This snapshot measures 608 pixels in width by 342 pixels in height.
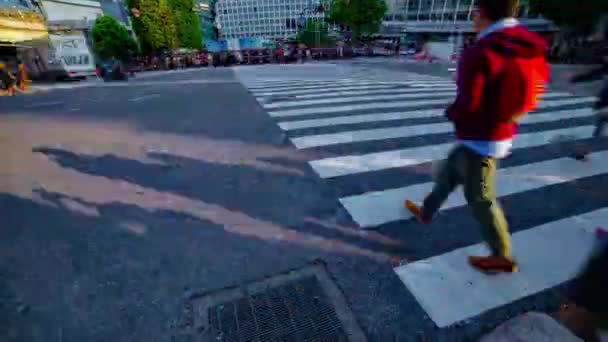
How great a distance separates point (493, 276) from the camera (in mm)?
2240

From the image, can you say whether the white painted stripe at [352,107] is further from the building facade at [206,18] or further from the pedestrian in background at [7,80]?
the building facade at [206,18]

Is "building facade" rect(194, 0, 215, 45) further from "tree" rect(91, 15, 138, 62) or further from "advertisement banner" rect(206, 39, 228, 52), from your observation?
"tree" rect(91, 15, 138, 62)

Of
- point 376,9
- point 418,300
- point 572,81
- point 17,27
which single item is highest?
point 376,9

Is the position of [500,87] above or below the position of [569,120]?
above

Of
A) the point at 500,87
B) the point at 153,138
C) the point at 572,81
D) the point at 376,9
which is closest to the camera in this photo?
the point at 500,87

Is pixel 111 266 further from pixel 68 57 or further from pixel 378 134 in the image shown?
pixel 68 57

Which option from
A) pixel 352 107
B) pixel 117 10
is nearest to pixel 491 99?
pixel 352 107

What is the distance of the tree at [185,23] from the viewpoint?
46.9 meters

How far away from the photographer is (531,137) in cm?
526

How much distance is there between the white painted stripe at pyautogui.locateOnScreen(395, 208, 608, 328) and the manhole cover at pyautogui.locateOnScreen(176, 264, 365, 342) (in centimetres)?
59

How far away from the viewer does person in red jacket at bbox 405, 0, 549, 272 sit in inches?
67.7

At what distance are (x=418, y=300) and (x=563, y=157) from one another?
12.9 ft

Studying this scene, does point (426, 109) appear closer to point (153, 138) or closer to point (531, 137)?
point (531, 137)

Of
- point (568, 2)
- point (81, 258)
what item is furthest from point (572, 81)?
point (568, 2)
